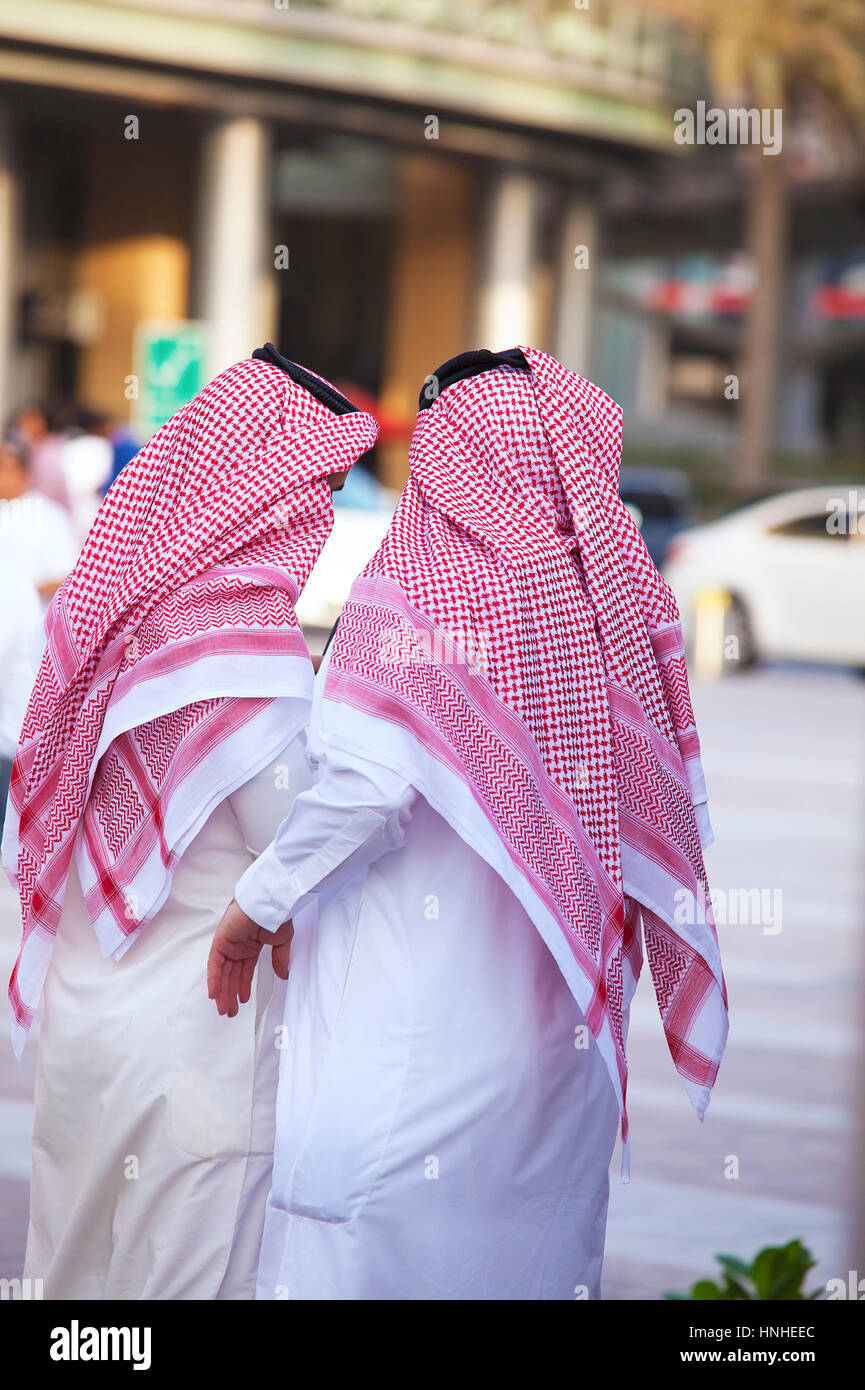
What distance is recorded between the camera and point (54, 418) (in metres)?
14.1

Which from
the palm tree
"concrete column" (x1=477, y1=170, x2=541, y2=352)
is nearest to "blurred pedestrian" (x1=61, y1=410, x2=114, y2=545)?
the palm tree

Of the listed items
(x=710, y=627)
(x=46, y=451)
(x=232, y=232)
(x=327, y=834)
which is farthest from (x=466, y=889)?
(x=232, y=232)

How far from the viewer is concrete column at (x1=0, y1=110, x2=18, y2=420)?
1048 inches

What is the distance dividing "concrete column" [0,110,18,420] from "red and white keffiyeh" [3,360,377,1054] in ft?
80.0

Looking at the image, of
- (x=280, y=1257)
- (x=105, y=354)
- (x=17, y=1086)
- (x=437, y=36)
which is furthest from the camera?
(x=105, y=354)

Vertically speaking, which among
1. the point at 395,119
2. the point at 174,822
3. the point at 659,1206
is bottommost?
the point at 659,1206

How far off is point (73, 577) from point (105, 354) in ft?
99.9

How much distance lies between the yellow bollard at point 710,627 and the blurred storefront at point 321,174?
981 centimetres

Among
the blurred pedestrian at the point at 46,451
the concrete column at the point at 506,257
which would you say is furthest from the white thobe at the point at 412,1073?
the concrete column at the point at 506,257

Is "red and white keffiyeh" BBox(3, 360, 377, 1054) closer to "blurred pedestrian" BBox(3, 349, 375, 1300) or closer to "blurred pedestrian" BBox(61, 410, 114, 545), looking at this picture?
"blurred pedestrian" BBox(3, 349, 375, 1300)

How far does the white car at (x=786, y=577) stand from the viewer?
1672 centimetres

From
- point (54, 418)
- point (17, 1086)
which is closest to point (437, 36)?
point (54, 418)

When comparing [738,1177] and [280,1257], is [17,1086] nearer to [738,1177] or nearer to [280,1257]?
[738,1177]

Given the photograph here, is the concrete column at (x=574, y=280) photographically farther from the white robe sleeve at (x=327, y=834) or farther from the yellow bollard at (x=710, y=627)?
the white robe sleeve at (x=327, y=834)
